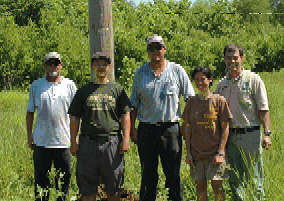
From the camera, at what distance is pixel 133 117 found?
13.6 feet

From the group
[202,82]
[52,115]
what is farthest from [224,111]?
[52,115]

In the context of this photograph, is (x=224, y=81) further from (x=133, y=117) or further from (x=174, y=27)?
(x=174, y=27)

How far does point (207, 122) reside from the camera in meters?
3.76

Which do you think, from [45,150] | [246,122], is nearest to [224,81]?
[246,122]

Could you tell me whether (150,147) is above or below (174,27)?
below

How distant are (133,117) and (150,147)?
0.36 metres

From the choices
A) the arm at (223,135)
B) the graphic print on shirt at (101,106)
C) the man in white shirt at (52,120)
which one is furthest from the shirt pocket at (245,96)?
the man in white shirt at (52,120)

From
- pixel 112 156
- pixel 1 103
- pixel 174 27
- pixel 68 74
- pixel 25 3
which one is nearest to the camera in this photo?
pixel 112 156

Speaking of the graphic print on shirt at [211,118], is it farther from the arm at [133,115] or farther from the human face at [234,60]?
the arm at [133,115]

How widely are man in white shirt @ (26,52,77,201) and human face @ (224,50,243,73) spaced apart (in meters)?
1.61

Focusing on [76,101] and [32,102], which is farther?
[32,102]

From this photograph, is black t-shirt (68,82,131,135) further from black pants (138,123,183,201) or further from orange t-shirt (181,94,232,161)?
orange t-shirt (181,94,232,161)

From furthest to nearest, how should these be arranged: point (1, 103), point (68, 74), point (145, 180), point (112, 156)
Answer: point (68, 74)
point (1, 103)
point (145, 180)
point (112, 156)

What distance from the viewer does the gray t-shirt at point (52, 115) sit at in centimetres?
409
